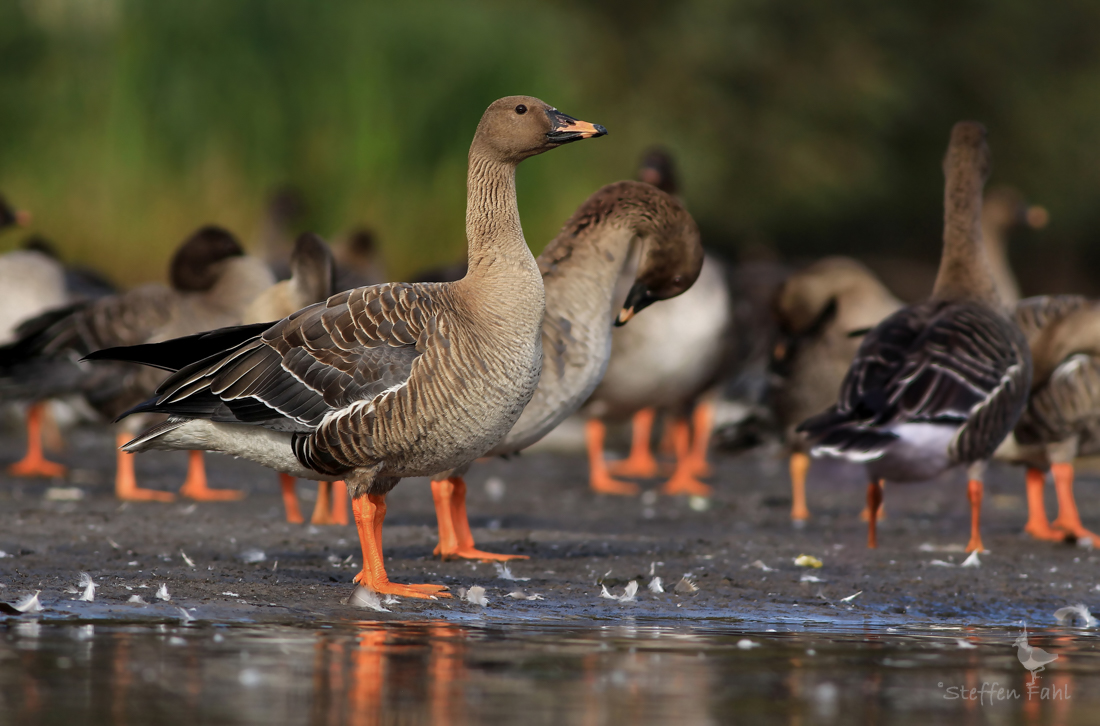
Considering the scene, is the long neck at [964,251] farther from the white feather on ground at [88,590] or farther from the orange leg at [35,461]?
the orange leg at [35,461]

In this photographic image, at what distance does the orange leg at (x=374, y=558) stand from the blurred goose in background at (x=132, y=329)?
453 cm

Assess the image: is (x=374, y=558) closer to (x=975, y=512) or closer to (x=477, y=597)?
(x=477, y=597)

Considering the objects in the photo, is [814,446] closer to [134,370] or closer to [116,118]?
[134,370]

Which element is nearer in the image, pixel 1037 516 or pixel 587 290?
pixel 587 290

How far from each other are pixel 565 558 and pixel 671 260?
1884 millimetres

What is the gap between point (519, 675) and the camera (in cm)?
513

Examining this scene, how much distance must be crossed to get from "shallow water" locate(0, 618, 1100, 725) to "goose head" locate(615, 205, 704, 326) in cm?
311

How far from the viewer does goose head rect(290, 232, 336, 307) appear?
9.81 metres

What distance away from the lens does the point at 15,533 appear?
8.77 metres

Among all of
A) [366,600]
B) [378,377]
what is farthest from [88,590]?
[378,377]

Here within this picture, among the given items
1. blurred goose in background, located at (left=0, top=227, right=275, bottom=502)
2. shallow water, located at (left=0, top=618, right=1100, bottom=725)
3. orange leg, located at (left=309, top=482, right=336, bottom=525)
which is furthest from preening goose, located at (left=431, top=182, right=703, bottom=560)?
blurred goose in background, located at (left=0, top=227, right=275, bottom=502)

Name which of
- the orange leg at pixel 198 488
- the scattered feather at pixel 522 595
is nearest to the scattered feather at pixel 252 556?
the scattered feather at pixel 522 595

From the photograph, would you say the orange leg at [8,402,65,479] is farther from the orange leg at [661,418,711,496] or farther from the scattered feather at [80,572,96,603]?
the scattered feather at [80,572,96,603]

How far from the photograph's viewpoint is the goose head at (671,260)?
9.02 m
